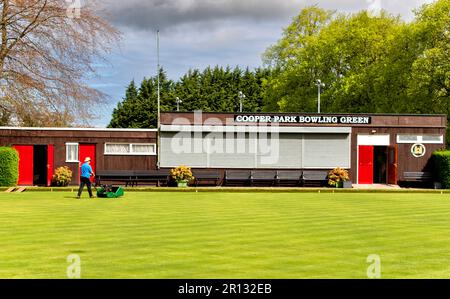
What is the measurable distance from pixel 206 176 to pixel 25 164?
1103 centimetres

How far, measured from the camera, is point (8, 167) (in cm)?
3036

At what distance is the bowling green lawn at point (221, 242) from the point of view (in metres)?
7.98

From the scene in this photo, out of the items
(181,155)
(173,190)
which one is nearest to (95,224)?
(173,190)

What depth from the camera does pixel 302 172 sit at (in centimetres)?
3356

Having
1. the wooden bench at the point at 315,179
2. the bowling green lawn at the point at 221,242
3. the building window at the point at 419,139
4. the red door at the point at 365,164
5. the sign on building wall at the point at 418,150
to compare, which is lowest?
the bowling green lawn at the point at 221,242

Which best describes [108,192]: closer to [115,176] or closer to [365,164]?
[115,176]

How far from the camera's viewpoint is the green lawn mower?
77.4ft

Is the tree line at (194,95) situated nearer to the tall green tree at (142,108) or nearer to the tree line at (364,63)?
the tall green tree at (142,108)

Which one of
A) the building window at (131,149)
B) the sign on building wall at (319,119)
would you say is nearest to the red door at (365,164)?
the sign on building wall at (319,119)

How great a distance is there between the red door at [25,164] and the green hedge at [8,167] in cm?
187

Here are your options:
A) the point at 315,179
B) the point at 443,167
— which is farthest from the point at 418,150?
the point at 315,179

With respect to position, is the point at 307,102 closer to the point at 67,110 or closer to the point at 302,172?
the point at 302,172

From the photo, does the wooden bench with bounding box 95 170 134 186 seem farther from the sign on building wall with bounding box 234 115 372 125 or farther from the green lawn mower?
the sign on building wall with bounding box 234 115 372 125

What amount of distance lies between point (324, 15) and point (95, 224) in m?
52.0
